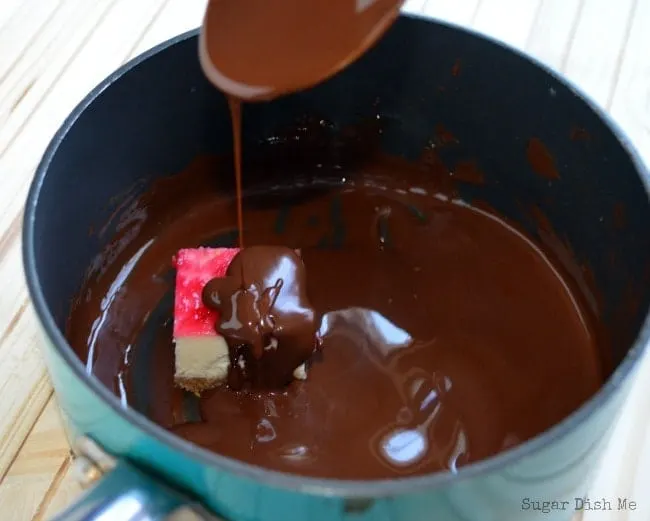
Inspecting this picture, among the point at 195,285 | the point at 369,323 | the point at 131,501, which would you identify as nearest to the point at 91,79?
the point at 195,285

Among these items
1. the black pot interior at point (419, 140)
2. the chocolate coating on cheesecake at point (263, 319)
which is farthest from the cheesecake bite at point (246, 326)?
the black pot interior at point (419, 140)

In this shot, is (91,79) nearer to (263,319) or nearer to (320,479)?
(263,319)

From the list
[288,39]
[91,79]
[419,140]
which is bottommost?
[419,140]

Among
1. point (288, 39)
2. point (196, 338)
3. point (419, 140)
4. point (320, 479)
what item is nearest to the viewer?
point (320, 479)

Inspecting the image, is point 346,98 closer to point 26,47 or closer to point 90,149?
point 90,149

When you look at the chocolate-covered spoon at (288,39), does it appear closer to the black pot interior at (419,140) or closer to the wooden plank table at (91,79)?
the black pot interior at (419,140)

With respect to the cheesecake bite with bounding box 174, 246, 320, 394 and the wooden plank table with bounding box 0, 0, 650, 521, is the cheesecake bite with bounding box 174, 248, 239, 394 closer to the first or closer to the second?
the cheesecake bite with bounding box 174, 246, 320, 394

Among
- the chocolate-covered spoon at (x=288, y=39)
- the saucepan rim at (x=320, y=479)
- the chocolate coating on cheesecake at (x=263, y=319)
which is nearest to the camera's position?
the saucepan rim at (x=320, y=479)
